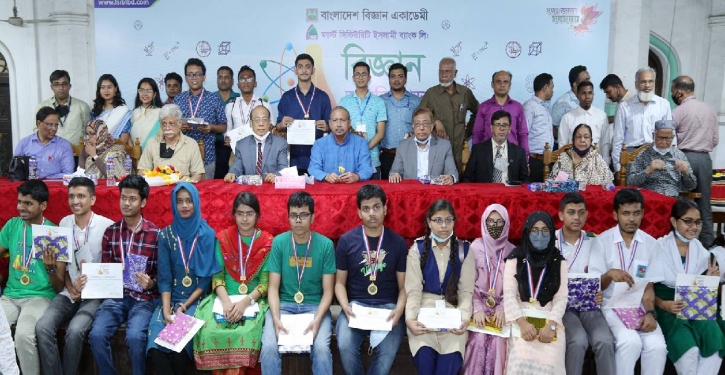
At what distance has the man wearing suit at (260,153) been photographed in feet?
17.4

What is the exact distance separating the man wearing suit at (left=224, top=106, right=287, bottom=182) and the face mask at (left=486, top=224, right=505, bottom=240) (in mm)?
2144

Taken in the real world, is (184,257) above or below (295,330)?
above

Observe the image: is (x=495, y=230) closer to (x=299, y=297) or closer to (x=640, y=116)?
(x=299, y=297)

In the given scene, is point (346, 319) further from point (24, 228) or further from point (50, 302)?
point (24, 228)

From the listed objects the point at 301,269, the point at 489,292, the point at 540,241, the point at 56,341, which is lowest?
the point at 56,341

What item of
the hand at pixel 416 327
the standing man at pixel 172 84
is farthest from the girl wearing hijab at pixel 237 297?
the standing man at pixel 172 84

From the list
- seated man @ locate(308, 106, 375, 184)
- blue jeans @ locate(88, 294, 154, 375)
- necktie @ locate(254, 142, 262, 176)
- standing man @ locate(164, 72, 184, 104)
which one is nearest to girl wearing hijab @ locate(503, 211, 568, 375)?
seated man @ locate(308, 106, 375, 184)

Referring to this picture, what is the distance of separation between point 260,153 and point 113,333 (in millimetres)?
2153

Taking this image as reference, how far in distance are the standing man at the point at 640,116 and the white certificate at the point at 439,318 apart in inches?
139

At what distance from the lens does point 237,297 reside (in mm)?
3863

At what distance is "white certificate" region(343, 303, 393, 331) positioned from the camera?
145 inches

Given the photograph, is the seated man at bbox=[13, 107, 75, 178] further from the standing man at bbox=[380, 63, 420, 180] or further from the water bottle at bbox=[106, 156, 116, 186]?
the standing man at bbox=[380, 63, 420, 180]

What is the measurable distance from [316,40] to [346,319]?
5255mm

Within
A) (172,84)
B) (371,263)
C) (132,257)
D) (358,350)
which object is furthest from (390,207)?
(172,84)
